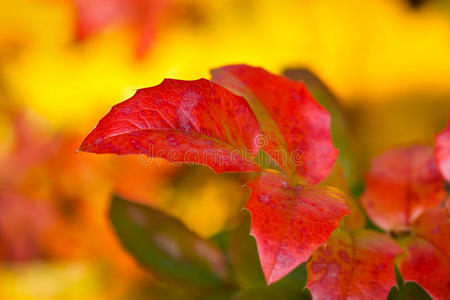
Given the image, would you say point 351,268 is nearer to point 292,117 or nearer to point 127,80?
point 292,117

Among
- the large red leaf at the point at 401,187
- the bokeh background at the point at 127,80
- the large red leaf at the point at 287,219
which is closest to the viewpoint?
the large red leaf at the point at 287,219

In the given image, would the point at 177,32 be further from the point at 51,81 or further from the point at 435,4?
the point at 435,4

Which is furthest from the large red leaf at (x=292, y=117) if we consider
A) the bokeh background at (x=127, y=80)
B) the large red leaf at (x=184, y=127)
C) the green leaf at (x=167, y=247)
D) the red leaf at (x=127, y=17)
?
the red leaf at (x=127, y=17)

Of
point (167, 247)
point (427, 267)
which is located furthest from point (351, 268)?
point (167, 247)

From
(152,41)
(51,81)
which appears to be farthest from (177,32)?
(51,81)

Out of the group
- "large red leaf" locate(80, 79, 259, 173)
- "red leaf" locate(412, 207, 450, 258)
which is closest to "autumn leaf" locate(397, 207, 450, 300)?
"red leaf" locate(412, 207, 450, 258)

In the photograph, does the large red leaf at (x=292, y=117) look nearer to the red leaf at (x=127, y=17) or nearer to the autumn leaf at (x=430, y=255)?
the autumn leaf at (x=430, y=255)
